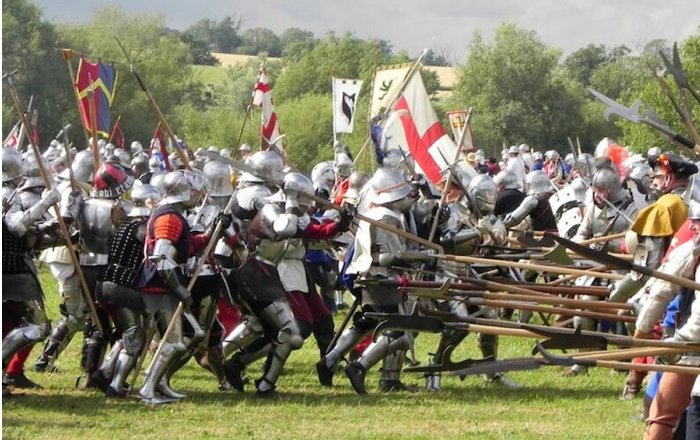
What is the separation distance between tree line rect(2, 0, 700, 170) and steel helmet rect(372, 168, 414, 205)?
Result: 31.1 metres

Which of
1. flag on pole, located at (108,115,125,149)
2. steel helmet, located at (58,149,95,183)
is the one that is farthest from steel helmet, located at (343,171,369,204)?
flag on pole, located at (108,115,125,149)

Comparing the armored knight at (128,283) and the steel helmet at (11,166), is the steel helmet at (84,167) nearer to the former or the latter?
the steel helmet at (11,166)

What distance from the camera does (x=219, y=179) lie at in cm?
1230

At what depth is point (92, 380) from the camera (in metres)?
10.9

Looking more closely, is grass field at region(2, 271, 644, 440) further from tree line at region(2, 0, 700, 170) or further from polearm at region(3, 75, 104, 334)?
tree line at region(2, 0, 700, 170)

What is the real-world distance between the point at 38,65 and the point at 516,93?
2182 centimetres

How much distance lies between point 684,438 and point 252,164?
13.6ft

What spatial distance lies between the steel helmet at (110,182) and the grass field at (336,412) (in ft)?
4.54

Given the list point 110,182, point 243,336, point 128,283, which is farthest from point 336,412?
point 110,182

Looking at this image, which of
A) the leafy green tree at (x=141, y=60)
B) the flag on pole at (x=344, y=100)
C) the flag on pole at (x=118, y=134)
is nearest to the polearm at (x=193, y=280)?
the flag on pole at (x=344, y=100)

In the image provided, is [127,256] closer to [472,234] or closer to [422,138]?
[472,234]

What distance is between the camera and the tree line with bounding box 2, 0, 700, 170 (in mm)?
53750

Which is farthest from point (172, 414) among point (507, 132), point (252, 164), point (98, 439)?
point (507, 132)

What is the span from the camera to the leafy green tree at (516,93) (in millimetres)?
65938
